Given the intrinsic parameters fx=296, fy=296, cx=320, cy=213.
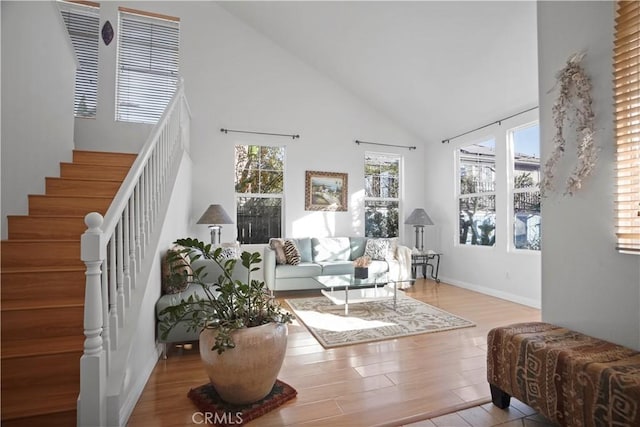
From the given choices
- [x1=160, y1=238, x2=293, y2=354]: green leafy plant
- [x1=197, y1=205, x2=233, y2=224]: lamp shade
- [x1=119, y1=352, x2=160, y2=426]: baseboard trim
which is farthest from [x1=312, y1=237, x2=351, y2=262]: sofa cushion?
[x1=160, y1=238, x2=293, y2=354]: green leafy plant

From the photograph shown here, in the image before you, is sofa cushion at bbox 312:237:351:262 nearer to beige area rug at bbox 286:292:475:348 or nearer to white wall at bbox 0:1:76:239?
beige area rug at bbox 286:292:475:348

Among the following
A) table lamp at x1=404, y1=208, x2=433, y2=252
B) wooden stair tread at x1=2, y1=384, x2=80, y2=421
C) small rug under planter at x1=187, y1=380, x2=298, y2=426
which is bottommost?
small rug under planter at x1=187, y1=380, x2=298, y2=426

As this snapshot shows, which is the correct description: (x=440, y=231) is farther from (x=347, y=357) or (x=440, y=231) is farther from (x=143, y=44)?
(x=143, y=44)

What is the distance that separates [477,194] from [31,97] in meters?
5.62

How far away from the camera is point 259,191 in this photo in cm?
507

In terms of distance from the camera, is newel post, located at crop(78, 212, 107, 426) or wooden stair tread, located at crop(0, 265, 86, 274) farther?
wooden stair tread, located at crop(0, 265, 86, 274)

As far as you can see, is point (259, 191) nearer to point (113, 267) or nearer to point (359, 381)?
point (113, 267)

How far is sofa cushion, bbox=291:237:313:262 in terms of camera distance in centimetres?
482

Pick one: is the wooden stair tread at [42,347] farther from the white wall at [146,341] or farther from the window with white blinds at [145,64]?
the window with white blinds at [145,64]

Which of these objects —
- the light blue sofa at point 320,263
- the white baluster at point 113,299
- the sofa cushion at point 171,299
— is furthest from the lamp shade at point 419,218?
the white baluster at point 113,299

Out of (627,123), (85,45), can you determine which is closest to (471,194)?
(627,123)

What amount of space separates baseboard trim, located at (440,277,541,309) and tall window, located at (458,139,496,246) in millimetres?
694

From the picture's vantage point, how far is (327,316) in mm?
3439

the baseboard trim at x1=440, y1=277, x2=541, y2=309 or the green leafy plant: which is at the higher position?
the green leafy plant
